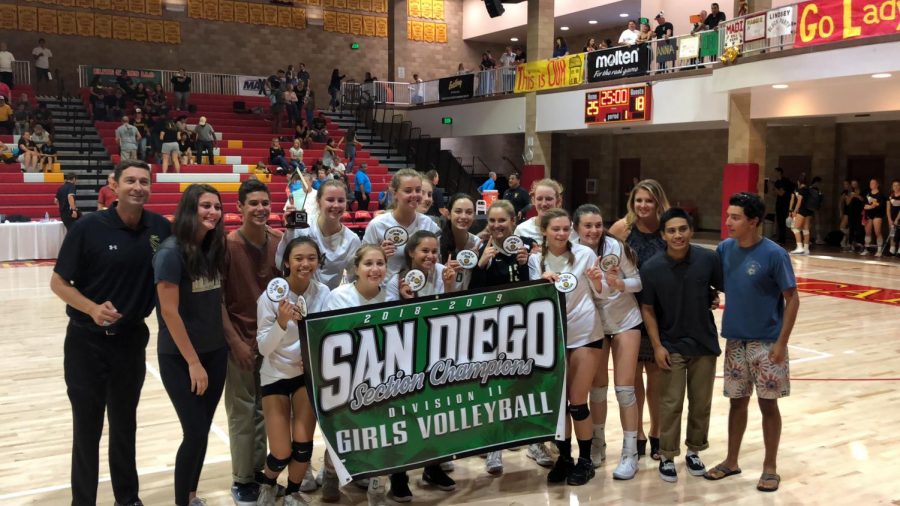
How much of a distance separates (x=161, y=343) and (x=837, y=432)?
4631 millimetres

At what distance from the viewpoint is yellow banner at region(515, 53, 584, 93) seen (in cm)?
2139

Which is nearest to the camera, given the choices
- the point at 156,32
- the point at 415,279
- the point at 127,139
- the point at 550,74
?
the point at 415,279

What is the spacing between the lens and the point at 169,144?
20281mm

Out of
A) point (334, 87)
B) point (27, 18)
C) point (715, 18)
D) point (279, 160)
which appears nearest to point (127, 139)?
point (279, 160)

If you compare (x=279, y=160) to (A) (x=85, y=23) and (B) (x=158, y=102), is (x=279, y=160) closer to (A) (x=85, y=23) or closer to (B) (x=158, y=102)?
(B) (x=158, y=102)

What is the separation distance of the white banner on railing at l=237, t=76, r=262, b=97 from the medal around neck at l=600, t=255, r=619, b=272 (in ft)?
81.6

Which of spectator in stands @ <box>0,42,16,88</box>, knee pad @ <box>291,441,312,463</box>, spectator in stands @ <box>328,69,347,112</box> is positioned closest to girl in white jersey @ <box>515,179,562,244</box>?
knee pad @ <box>291,441,312,463</box>

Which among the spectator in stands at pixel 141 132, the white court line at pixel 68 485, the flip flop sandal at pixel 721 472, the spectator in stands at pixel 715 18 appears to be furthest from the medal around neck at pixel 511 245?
the spectator in stands at pixel 141 132

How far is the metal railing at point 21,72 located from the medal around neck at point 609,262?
24913 mm

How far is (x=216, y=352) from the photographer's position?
396 centimetres

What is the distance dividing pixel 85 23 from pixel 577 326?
84.5 ft

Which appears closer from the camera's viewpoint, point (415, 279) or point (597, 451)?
point (415, 279)

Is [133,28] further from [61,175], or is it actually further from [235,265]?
[235,265]

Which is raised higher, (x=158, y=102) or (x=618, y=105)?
(x=158, y=102)
